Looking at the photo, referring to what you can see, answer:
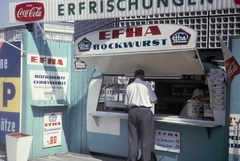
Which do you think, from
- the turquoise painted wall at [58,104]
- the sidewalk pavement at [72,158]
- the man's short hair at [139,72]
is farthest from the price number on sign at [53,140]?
the man's short hair at [139,72]

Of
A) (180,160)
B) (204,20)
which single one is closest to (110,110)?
(180,160)

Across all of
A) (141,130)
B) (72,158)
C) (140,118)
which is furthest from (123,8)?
(72,158)

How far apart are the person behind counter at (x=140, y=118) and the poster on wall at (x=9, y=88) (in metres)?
2.43

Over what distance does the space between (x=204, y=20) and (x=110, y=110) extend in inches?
163

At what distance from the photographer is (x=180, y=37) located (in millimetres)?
5328

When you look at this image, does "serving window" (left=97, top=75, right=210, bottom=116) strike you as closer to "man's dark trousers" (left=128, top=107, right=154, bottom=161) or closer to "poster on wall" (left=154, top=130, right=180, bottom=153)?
"poster on wall" (left=154, top=130, right=180, bottom=153)

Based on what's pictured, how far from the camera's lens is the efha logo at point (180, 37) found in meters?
5.25

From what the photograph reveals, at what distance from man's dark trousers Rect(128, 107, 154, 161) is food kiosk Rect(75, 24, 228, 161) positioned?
374 millimetres

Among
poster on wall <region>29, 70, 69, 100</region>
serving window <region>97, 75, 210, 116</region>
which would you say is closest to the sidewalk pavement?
serving window <region>97, 75, 210, 116</region>

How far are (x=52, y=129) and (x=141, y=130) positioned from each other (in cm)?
238

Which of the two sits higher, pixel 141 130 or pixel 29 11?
pixel 29 11

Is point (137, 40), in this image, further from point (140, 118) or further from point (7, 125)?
point (7, 125)

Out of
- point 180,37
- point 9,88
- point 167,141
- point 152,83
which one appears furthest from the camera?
point 9,88

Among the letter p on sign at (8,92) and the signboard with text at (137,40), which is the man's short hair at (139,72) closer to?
the signboard with text at (137,40)
